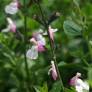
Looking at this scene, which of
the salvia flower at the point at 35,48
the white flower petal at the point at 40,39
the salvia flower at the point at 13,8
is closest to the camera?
the salvia flower at the point at 35,48

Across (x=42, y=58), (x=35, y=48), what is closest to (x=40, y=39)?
(x=35, y=48)

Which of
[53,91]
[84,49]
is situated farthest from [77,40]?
[53,91]

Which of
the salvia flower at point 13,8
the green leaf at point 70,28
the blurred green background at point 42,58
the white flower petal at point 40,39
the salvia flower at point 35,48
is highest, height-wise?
the salvia flower at point 13,8

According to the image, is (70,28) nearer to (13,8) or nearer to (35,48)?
(35,48)

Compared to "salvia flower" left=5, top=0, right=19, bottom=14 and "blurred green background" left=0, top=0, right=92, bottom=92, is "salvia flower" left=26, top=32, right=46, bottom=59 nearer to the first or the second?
"blurred green background" left=0, top=0, right=92, bottom=92

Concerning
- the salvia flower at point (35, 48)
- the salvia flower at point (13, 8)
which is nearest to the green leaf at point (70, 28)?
the salvia flower at point (35, 48)

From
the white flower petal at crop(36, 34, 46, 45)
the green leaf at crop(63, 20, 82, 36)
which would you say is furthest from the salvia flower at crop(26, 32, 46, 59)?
the green leaf at crop(63, 20, 82, 36)

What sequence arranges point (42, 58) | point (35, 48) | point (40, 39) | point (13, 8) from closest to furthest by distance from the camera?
point (35, 48) → point (40, 39) → point (13, 8) → point (42, 58)

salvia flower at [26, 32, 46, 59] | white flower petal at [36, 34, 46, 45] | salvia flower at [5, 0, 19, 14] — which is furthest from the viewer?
salvia flower at [5, 0, 19, 14]

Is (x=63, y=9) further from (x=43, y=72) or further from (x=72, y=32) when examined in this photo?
(x=72, y=32)

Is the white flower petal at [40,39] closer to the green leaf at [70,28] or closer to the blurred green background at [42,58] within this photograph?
the blurred green background at [42,58]

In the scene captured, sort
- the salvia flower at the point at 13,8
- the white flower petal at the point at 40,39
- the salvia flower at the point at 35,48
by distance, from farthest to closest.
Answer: the salvia flower at the point at 13,8 → the white flower petal at the point at 40,39 → the salvia flower at the point at 35,48
